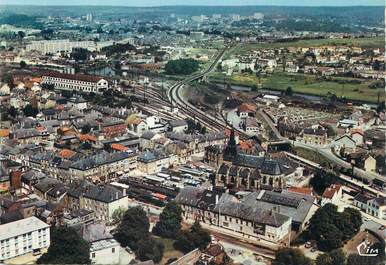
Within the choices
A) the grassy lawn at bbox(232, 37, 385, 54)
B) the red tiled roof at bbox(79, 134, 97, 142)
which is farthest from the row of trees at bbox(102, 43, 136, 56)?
the red tiled roof at bbox(79, 134, 97, 142)

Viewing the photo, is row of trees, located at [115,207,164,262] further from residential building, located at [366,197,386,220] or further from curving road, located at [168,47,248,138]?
curving road, located at [168,47,248,138]

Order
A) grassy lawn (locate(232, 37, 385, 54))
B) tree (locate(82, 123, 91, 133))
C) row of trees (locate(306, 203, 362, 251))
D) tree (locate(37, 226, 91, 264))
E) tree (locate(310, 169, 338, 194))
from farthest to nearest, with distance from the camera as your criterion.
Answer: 1. grassy lawn (locate(232, 37, 385, 54))
2. tree (locate(82, 123, 91, 133))
3. tree (locate(310, 169, 338, 194))
4. row of trees (locate(306, 203, 362, 251))
5. tree (locate(37, 226, 91, 264))

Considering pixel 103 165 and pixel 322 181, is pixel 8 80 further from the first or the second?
pixel 322 181

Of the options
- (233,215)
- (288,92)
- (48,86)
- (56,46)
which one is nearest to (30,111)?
(48,86)

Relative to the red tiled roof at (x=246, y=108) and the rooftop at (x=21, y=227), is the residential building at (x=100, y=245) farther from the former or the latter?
the red tiled roof at (x=246, y=108)

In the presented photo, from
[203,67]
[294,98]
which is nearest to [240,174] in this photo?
[294,98]

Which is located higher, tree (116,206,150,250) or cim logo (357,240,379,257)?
tree (116,206,150,250)
